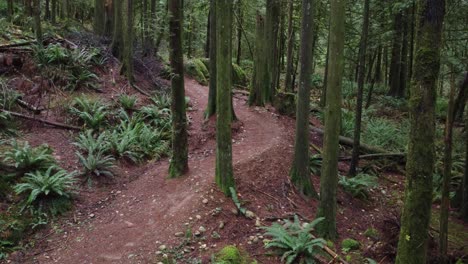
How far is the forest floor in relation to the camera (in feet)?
23.0

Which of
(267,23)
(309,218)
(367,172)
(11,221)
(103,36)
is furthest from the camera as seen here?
(103,36)

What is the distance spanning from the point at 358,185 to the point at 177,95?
18.0ft

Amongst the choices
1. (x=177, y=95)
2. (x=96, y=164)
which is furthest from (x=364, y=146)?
(x=96, y=164)

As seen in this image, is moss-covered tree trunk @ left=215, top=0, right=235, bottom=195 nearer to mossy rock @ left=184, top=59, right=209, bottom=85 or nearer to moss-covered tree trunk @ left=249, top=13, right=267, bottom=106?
moss-covered tree trunk @ left=249, top=13, right=267, bottom=106

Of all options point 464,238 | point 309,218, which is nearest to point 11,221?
point 309,218

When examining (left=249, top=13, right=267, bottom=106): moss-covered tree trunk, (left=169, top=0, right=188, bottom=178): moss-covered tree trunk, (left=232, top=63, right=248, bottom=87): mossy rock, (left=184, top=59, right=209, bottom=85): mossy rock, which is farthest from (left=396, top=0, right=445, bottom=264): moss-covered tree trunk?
(left=232, top=63, right=248, bottom=87): mossy rock

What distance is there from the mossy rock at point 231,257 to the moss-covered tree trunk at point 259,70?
8.47 m

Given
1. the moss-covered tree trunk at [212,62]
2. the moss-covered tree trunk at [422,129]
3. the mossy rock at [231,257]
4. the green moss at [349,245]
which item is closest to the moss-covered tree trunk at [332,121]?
the green moss at [349,245]

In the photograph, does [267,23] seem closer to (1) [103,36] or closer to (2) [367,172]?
(2) [367,172]

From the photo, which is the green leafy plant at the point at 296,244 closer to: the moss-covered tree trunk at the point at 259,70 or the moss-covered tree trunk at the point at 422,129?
the moss-covered tree trunk at the point at 422,129

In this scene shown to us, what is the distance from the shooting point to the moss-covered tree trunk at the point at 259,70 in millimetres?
14156

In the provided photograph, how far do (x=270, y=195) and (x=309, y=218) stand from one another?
1.07 metres

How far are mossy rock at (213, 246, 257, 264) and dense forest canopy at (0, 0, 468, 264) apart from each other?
0.03 m

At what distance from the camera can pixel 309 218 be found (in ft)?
27.5
